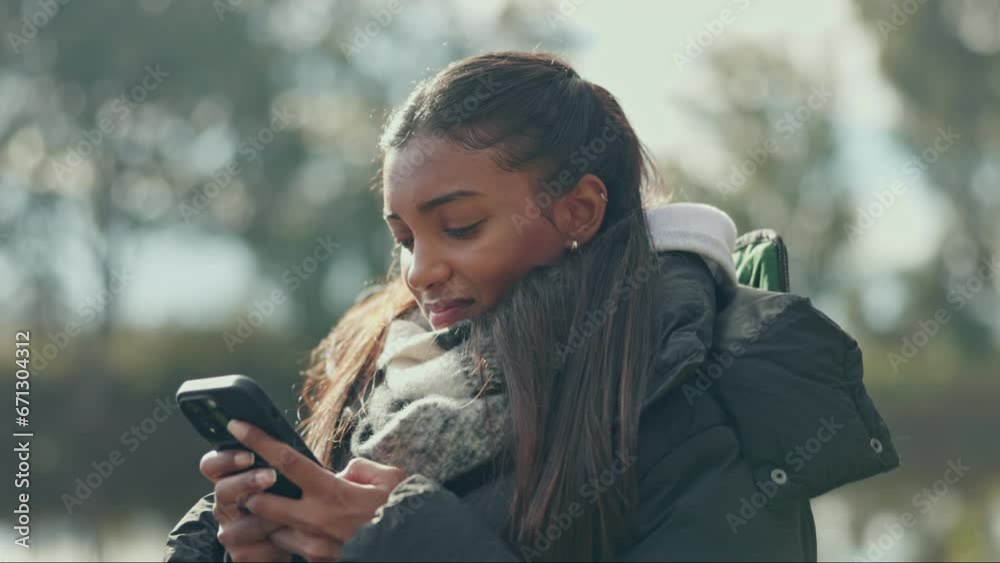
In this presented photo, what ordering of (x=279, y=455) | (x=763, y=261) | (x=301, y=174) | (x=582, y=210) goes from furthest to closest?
(x=301, y=174) → (x=763, y=261) → (x=582, y=210) → (x=279, y=455)

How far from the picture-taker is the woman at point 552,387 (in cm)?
196

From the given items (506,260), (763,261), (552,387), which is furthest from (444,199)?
(763,261)

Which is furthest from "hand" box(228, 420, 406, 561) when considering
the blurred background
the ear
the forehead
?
the blurred background

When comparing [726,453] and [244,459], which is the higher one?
[244,459]

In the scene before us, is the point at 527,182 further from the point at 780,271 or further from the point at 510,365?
the point at 780,271

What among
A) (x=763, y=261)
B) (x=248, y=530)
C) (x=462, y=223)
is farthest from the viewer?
(x=763, y=261)

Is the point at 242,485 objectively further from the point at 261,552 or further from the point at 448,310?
the point at 448,310

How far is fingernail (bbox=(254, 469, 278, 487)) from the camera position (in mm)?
1938

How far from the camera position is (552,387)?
7.04ft

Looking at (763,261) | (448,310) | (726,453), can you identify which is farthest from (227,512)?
(763,261)

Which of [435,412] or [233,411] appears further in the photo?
[435,412]

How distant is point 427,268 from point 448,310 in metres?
0.11

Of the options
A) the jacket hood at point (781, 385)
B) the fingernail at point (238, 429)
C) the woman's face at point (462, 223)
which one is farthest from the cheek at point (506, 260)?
the fingernail at point (238, 429)

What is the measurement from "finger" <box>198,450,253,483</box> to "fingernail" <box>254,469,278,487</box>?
38 millimetres
